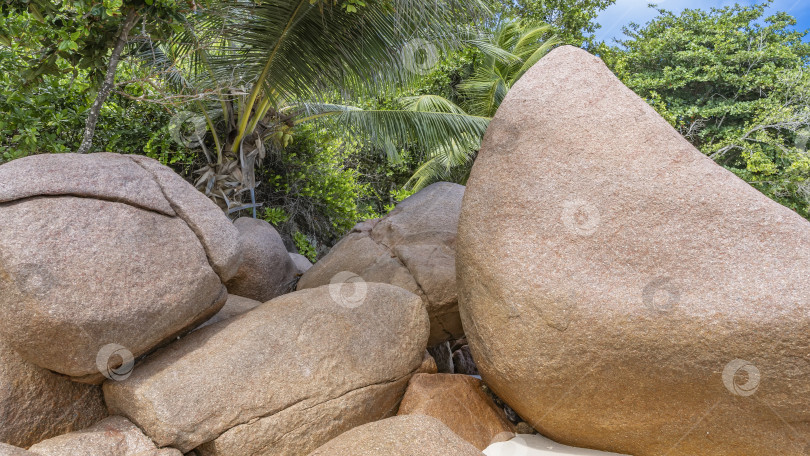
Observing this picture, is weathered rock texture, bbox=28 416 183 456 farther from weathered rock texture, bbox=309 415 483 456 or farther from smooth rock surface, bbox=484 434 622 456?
smooth rock surface, bbox=484 434 622 456

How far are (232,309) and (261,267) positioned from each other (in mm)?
1343

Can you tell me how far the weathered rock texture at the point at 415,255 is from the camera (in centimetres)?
496

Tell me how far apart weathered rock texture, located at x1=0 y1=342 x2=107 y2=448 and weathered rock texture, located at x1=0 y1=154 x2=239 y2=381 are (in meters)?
0.17

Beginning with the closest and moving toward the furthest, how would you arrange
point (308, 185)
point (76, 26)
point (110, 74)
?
point (76, 26) < point (110, 74) < point (308, 185)

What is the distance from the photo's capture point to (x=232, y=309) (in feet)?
14.6

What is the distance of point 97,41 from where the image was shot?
438 cm

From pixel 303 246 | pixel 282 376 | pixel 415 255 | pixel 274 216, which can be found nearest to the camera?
pixel 282 376

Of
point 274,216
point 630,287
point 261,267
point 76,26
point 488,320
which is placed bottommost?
point 274,216

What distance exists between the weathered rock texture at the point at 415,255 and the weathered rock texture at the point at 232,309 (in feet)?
2.78

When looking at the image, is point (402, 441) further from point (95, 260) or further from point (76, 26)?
point (76, 26)

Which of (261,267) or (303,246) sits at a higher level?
(261,267)

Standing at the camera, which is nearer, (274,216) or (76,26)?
(76,26)

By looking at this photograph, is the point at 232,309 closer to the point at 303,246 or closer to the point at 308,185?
the point at 303,246

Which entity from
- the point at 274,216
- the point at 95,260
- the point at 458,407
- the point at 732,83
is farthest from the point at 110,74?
the point at 732,83
